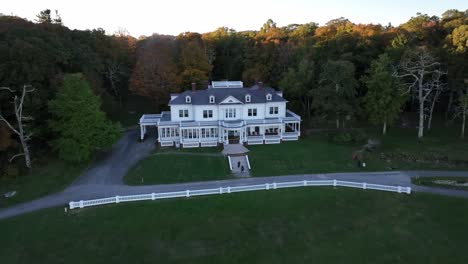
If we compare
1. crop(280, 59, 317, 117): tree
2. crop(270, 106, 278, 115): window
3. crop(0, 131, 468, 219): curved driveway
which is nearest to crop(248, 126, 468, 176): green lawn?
crop(0, 131, 468, 219): curved driveway

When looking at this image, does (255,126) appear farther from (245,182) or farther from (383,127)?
(383,127)

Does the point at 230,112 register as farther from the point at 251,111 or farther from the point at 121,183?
the point at 121,183

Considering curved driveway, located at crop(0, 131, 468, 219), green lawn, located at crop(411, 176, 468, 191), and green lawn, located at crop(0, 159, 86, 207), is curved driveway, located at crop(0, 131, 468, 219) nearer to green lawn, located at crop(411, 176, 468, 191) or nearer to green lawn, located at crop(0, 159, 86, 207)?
green lawn, located at crop(411, 176, 468, 191)

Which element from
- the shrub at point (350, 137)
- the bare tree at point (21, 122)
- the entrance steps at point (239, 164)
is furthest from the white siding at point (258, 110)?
the bare tree at point (21, 122)

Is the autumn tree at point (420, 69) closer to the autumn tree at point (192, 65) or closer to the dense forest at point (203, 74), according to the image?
the dense forest at point (203, 74)

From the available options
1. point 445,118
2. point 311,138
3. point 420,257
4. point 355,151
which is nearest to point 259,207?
point 420,257

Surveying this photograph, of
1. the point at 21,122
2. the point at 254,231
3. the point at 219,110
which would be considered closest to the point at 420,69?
the point at 219,110

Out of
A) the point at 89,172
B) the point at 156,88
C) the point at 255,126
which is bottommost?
the point at 89,172
